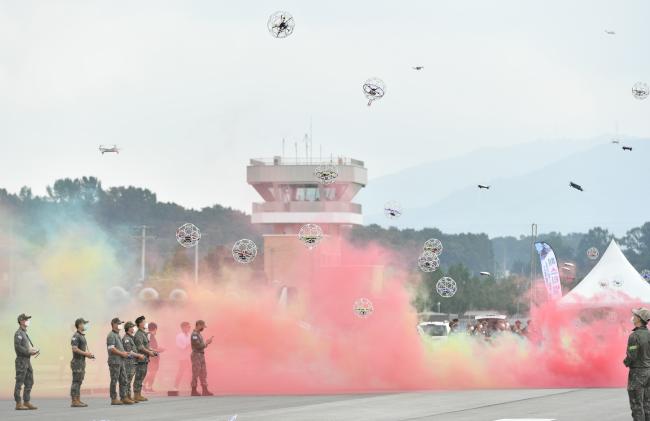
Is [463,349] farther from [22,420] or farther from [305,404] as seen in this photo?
[22,420]

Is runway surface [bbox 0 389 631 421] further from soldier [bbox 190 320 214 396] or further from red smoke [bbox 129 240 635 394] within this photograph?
red smoke [bbox 129 240 635 394]

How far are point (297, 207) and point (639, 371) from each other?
96985 mm

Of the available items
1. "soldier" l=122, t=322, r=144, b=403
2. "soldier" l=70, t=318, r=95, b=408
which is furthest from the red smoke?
"soldier" l=70, t=318, r=95, b=408

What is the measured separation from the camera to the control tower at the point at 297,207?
11500 centimetres

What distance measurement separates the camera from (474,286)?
178125 mm

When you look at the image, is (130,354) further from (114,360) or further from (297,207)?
(297,207)

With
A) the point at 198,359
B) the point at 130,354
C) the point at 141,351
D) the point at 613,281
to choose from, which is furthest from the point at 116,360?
the point at 613,281

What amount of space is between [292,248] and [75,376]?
86.2 meters

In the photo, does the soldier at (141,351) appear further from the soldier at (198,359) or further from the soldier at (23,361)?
the soldier at (23,361)

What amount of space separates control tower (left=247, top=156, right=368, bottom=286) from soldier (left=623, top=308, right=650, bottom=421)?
306 ft

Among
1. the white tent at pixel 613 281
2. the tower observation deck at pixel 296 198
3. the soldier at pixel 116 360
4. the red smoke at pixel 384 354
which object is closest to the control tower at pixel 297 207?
the tower observation deck at pixel 296 198

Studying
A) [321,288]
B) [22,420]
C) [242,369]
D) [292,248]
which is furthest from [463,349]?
[292,248]

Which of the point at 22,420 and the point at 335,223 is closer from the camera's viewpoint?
the point at 22,420

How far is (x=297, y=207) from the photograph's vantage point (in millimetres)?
117000
